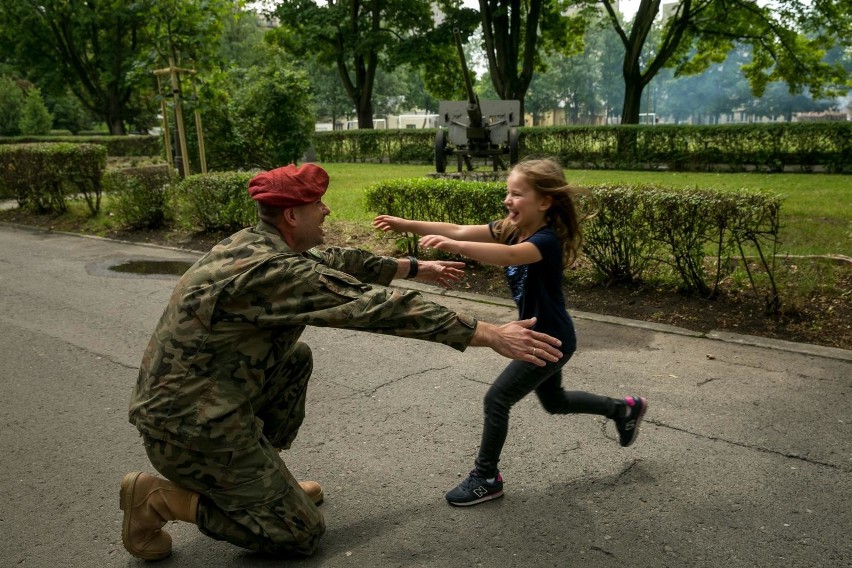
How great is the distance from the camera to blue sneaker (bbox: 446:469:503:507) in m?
3.43

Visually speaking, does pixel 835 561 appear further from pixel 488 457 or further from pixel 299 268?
pixel 299 268

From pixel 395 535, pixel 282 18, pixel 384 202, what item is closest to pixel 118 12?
pixel 282 18

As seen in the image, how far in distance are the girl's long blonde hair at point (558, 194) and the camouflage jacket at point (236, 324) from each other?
0.74 metres

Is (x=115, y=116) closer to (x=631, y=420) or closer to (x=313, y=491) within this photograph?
(x=313, y=491)

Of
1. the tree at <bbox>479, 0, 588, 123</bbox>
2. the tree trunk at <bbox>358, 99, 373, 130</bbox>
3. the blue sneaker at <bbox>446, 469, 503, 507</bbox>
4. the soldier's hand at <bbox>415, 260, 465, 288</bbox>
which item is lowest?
the blue sneaker at <bbox>446, 469, 503, 507</bbox>

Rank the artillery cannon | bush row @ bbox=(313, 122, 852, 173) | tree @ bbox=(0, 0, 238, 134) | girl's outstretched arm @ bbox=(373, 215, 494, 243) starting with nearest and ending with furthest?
girl's outstretched arm @ bbox=(373, 215, 494, 243), the artillery cannon, bush row @ bbox=(313, 122, 852, 173), tree @ bbox=(0, 0, 238, 134)

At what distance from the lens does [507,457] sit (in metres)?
3.94

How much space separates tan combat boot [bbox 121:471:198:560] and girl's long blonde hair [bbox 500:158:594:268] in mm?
1908

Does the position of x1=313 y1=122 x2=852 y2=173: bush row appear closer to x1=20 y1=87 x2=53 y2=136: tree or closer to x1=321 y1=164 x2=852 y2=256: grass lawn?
x1=321 y1=164 x2=852 y2=256: grass lawn

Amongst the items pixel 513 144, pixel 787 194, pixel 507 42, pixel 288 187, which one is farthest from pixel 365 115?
pixel 288 187

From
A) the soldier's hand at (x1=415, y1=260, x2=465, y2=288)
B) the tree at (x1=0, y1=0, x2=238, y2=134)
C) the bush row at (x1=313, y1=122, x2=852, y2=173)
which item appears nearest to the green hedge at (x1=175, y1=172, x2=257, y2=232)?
the soldier's hand at (x1=415, y1=260, x2=465, y2=288)

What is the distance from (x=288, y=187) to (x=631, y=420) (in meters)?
2.16

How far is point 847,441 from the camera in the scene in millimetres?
4035

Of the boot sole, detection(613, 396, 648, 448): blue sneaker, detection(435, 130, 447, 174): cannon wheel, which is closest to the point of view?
the boot sole
